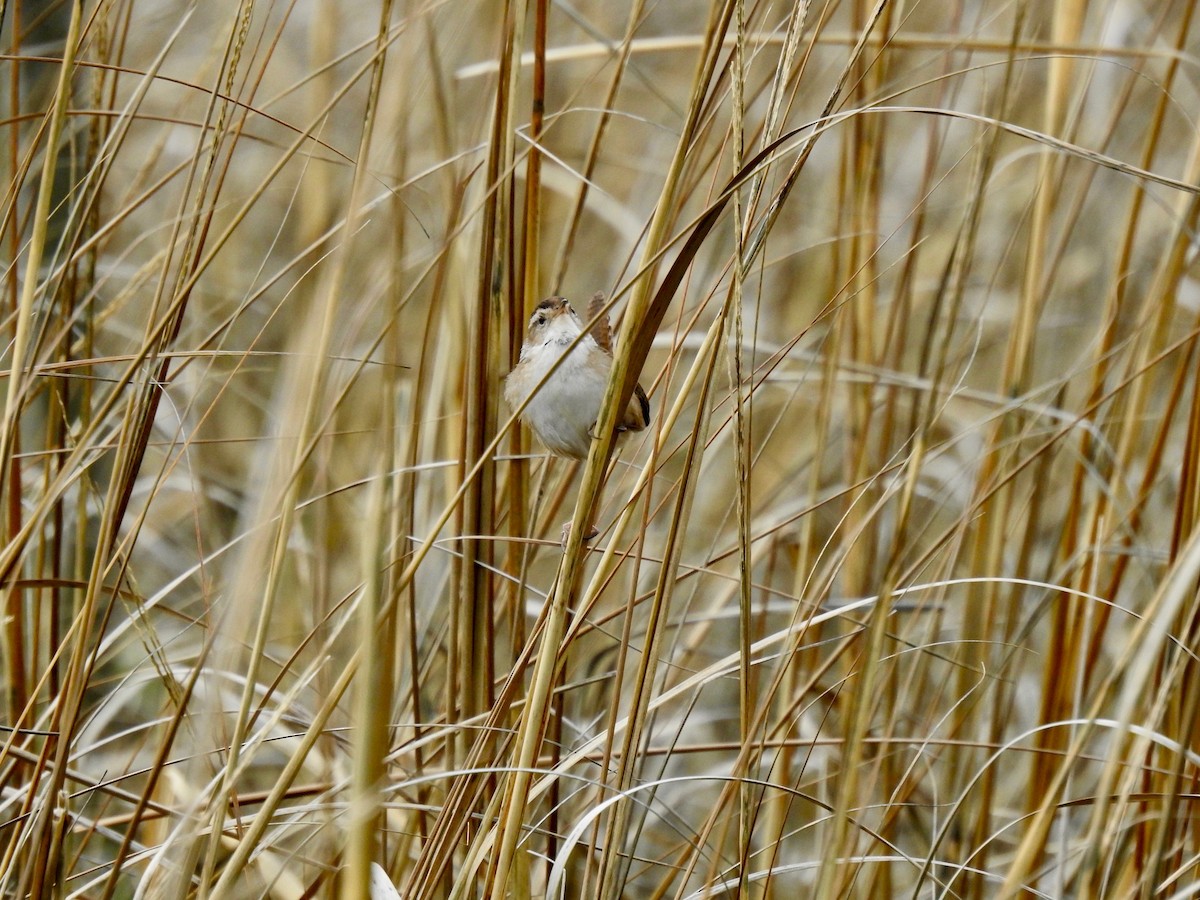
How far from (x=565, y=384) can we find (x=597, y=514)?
0.52 metres

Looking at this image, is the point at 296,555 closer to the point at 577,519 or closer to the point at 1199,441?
the point at 577,519

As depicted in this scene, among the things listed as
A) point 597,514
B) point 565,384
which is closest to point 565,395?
point 565,384

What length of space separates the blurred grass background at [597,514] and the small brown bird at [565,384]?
99 mm

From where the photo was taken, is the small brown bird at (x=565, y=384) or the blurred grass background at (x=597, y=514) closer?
the blurred grass background at (x=597, y=514)

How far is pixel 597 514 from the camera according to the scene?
1.51m

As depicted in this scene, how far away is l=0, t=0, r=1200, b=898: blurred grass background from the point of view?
3.08 feet

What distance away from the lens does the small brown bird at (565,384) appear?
182 centimetres

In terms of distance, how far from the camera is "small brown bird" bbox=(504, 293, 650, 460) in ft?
5.98

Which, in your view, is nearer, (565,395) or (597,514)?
(597,514)

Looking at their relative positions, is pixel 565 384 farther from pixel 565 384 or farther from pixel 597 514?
pixel 597 514

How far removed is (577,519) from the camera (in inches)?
39.1

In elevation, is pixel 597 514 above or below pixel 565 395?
below

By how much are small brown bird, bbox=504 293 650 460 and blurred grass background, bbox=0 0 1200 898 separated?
0.10 meters

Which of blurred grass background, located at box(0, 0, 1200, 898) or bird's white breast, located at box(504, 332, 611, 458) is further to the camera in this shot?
bird's white breast, located at box(504, 332, 611, 458)
